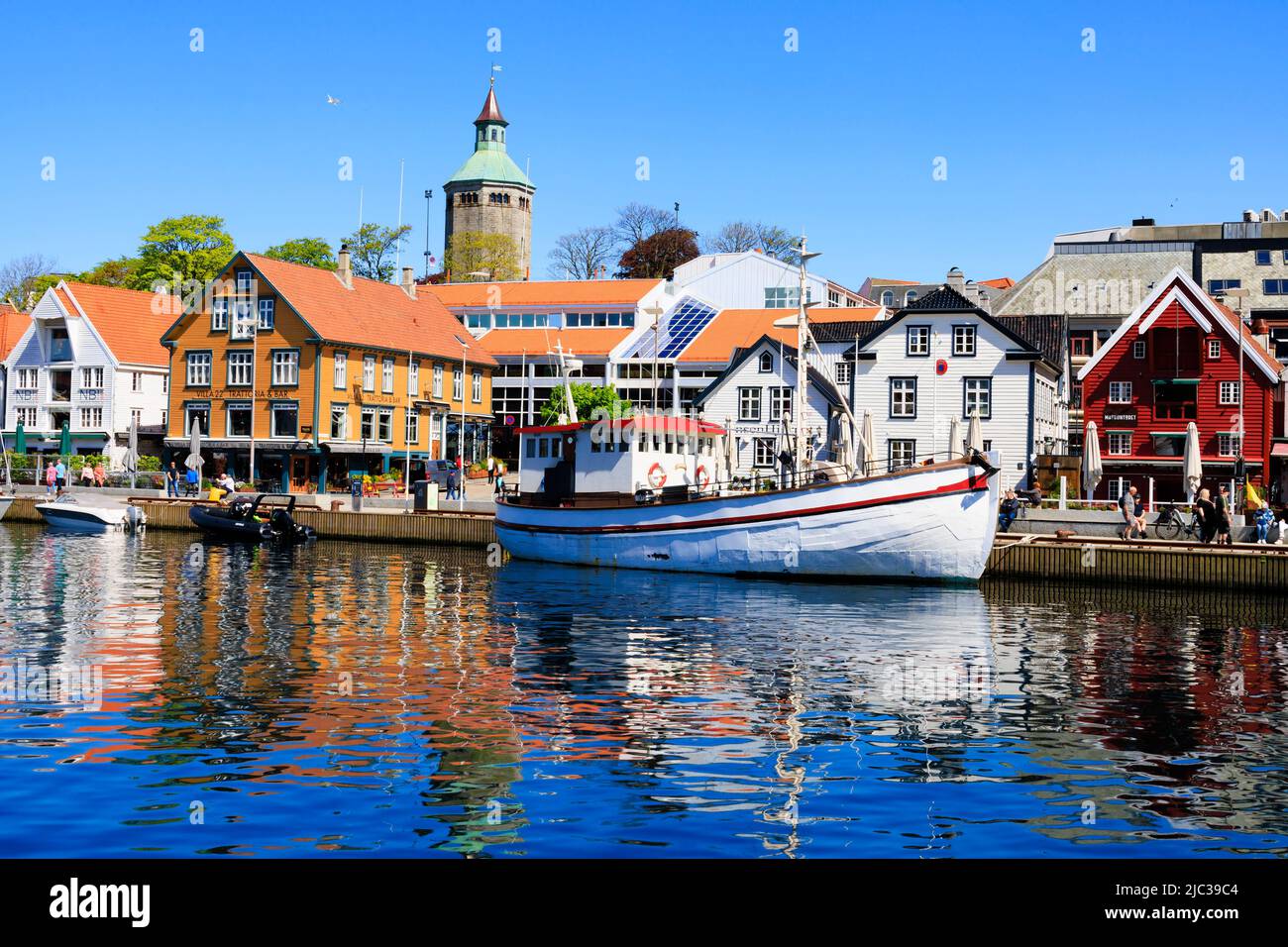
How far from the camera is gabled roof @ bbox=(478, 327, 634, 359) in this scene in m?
92.3

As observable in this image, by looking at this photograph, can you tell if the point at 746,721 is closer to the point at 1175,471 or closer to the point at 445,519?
the point at 445,519

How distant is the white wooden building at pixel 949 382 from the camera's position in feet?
213

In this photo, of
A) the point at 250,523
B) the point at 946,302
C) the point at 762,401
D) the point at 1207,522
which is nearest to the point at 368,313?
the point at 762,401

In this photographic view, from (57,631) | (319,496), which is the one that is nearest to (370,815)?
(57,631)

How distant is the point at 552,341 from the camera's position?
95312mm

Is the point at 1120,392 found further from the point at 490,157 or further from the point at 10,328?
the point at 490,157

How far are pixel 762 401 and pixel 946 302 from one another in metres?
11.1

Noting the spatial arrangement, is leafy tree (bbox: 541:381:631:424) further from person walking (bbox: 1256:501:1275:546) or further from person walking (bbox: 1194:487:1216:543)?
person walking (bbox: 1256:501:1275:546)

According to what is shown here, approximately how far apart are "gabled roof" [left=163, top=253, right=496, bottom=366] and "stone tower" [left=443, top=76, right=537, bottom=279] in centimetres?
6471

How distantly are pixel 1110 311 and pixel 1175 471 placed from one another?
1291 inches

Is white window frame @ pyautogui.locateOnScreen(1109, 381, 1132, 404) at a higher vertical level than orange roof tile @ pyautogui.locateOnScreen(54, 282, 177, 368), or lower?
lower

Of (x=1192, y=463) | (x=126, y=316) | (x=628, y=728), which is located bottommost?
(x=628, y=728)

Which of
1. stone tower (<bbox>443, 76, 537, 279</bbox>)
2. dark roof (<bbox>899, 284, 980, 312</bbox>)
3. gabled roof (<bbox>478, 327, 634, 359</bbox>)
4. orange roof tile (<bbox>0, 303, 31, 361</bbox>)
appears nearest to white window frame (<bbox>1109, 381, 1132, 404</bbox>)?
dark roof (<bbox>899, 284, 980, 312</bbox>)

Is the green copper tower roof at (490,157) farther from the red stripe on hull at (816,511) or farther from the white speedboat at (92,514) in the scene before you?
the red stripe on hull at (816,511)
